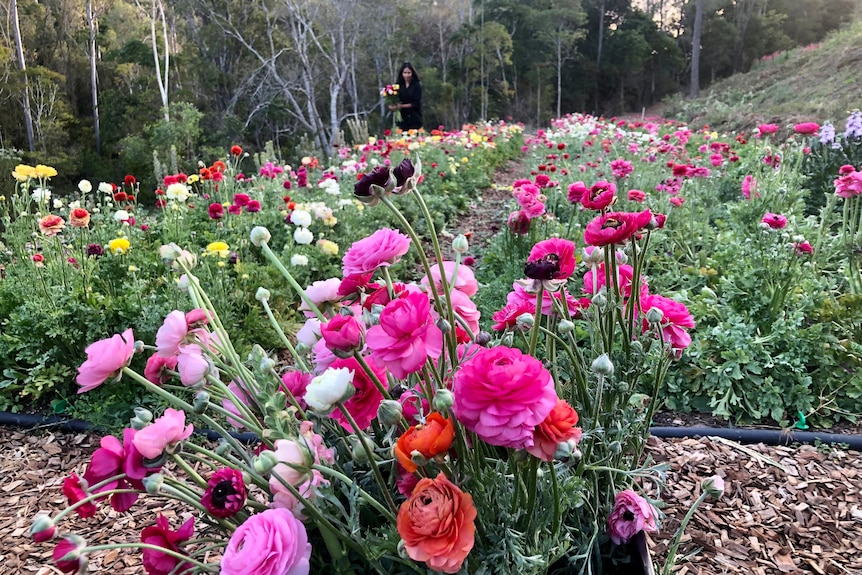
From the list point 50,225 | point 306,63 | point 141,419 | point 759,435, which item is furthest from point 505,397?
point 306,63

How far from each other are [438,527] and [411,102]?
9940 mm

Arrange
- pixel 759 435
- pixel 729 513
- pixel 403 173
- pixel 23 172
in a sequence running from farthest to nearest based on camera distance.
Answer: pixel 23 172, pixel 759 435, pixel 729 513, pixel 403 173

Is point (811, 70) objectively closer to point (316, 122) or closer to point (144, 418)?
point (316, 122)

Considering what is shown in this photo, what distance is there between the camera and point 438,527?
2.43 feet

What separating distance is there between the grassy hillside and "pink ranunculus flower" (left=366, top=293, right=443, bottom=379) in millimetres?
10686

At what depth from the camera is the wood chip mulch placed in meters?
1.63

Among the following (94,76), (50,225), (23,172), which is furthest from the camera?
(94,76)

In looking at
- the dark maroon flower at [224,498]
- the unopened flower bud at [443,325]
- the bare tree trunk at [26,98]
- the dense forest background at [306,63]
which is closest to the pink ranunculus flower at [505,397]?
the unopened flower bud at [443,325]

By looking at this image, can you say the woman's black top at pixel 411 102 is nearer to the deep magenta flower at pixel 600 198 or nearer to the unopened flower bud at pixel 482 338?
the deep magenta flower at pixel 600 198

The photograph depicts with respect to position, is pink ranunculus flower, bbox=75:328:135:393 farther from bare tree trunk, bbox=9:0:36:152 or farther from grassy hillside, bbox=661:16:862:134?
bare tree trunk, bbox=9:0:36:152

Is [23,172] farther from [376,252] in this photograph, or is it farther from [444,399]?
[444,399]

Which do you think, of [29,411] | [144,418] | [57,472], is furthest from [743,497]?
[29,411]

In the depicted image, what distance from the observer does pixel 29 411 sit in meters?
2.64

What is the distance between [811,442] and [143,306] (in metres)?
2.83
